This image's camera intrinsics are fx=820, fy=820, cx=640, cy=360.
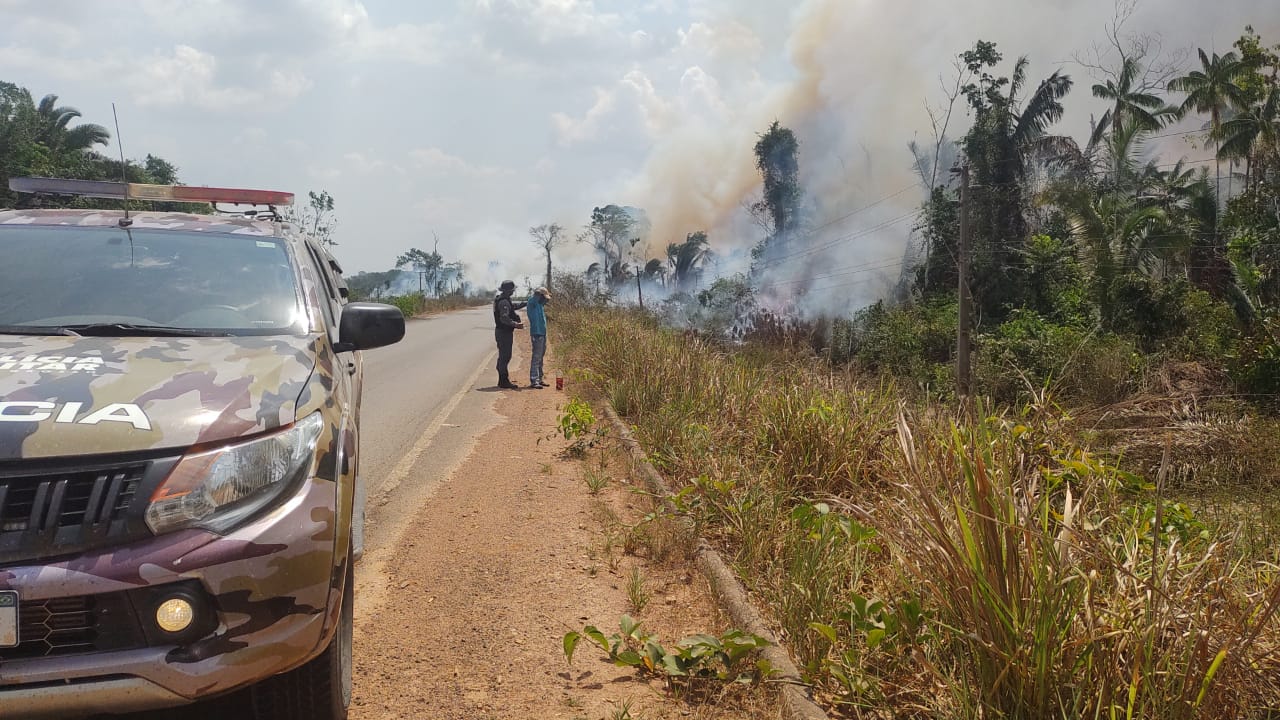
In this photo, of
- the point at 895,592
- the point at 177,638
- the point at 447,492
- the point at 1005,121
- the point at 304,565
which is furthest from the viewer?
the point at 1005,121

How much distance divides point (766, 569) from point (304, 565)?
2.44m

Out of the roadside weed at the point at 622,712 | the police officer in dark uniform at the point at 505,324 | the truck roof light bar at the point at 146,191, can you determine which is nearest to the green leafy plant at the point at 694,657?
the roadside weed at the point at 622,712

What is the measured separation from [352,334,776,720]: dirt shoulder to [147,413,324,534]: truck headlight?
3.59ft

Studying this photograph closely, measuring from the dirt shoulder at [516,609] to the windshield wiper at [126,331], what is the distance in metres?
1.40

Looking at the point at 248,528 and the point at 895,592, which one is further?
the point at 895,592

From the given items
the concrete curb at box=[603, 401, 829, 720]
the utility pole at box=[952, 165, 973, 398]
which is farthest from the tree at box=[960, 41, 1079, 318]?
the concrete curb at box=[603, 401, 829, 720]

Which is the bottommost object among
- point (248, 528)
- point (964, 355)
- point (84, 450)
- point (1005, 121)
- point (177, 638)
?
point (964, 355)

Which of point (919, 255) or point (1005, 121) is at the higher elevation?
point (1005, 121)

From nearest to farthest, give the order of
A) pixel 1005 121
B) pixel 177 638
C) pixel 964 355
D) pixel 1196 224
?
pixel 177 638, pixel 964 355, pixel 1196 224, pixel 1005 121

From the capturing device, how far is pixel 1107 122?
37.5 m

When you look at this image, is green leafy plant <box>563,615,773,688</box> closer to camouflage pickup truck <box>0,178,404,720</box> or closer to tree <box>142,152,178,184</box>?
camouflage pickup truck <box>0,178,404,720</box>

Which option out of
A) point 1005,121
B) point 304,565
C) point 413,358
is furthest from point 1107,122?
point 304,565

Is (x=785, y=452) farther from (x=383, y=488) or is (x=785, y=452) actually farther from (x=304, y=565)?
(x=304, y=565)

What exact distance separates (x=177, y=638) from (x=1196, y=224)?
36096 millimetres
